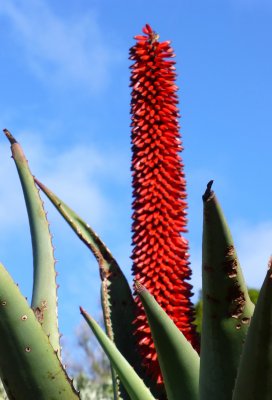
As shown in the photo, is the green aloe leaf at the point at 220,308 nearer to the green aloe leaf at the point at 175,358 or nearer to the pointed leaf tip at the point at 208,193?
the pointed leaf tip at the point at 208,193

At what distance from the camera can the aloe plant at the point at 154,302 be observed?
5.68 ft

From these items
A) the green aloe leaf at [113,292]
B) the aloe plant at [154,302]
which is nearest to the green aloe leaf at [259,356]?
the aloe plant at [154,302]

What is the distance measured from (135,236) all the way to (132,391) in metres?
0.75

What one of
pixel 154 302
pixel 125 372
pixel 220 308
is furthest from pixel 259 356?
pixel 125 372

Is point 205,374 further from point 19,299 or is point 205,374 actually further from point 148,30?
point 148,30

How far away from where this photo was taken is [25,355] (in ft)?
6.72

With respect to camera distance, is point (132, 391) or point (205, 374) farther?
point (132, 391)

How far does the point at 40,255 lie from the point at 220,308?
3.20ft

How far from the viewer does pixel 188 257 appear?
283cm

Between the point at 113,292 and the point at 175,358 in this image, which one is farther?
the point at 113,292

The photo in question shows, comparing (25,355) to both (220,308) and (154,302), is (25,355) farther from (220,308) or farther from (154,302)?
(220,308)

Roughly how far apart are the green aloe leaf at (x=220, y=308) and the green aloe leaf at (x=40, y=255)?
80 centimetres

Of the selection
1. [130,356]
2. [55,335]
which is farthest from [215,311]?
[130,356]

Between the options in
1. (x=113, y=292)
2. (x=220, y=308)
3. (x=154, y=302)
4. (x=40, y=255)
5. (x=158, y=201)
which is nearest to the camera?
(x=220, y=308)
